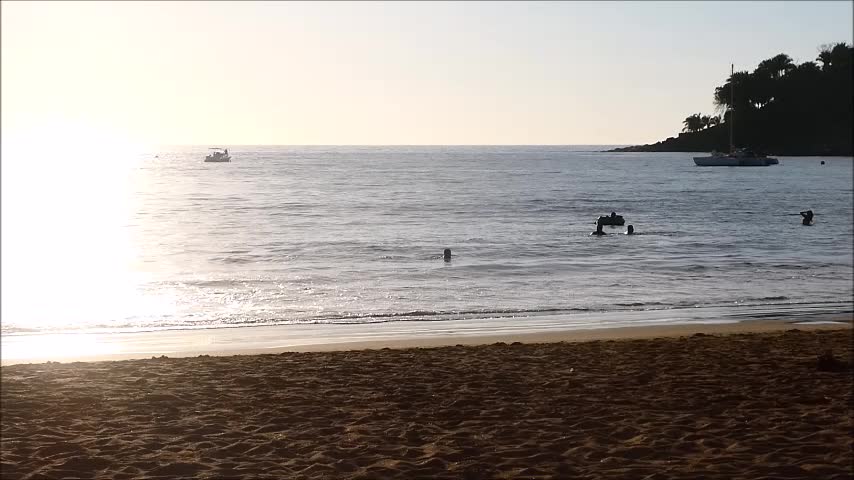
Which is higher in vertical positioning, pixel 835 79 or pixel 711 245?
pixel 835 79

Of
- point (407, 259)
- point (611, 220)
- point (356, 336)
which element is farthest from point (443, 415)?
point (611, 220)

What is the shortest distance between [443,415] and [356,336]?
6136mm

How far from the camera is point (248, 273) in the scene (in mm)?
25828

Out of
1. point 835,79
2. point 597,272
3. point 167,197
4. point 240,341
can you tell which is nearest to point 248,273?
point 597,272

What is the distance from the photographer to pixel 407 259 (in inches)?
1160

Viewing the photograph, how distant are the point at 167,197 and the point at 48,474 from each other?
71.5m

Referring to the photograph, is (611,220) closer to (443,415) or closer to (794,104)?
(443,415)

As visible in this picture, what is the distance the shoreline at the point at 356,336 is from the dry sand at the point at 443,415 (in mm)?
1329

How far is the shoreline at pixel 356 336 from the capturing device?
13352 millimetres

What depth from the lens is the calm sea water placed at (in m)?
18.5

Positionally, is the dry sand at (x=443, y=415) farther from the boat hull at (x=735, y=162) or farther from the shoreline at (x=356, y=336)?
the boat hull at (x=735, y=162)

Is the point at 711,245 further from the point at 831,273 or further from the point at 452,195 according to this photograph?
the point at 452,195

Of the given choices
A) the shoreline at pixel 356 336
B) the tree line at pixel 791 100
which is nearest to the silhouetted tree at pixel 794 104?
the tree line at pixel 791 100

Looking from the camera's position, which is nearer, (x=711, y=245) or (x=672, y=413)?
(x=672, y=413)
